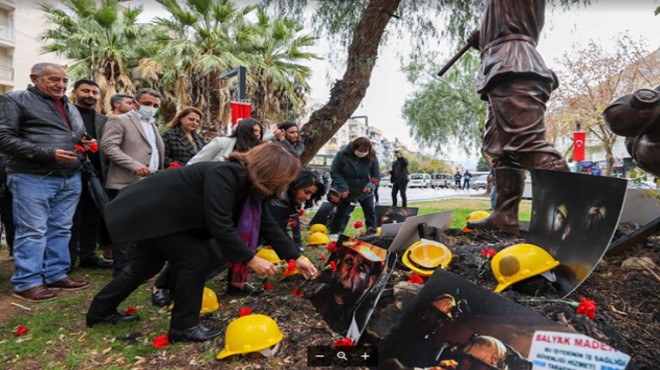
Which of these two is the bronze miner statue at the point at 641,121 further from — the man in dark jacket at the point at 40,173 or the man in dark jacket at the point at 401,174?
the man in dark jacket at the point at 401,174

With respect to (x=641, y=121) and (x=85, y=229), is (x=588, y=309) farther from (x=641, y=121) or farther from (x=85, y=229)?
(x=85, y=229)

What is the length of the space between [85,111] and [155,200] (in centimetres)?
239

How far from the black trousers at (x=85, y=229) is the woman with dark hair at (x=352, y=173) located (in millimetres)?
2738

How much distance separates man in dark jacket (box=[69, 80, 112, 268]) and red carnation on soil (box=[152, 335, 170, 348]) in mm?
2092

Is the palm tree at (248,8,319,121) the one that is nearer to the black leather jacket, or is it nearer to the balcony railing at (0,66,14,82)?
the black leather jacket

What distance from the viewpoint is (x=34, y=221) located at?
3.00 m

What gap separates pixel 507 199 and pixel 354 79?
3303mm

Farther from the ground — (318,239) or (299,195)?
(299,195)

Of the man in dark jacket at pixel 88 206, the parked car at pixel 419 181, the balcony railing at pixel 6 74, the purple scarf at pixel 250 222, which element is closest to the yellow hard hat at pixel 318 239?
the man in dark jacket at pixel 88 206

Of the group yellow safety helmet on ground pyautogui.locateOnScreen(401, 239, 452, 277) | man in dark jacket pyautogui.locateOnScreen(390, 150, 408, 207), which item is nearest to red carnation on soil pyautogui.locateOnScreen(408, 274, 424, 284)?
yellow safety helmet on ground pyautogui.locateOnScreen(401, 239, 452, 277)

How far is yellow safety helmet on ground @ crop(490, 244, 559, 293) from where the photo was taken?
2.28m

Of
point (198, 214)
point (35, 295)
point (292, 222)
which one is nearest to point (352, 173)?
point (292, 222)

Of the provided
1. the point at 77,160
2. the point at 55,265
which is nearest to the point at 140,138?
the point at 77,160

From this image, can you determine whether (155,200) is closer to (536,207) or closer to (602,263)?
(536,207)
